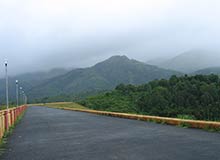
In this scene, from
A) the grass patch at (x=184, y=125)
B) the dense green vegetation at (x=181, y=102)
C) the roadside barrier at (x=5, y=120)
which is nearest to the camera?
the roadside barrier at (x=5, y=120)

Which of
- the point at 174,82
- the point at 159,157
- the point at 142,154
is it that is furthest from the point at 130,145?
the point at 174,82

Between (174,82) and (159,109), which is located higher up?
(174,82)

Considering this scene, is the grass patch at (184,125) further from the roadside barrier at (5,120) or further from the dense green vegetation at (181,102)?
the dense green vegetation at (181,102)

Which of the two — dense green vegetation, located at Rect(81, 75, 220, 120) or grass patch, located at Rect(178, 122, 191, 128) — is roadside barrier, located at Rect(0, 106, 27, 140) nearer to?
grass patch, located at Rect(178, 122, 191, 128)

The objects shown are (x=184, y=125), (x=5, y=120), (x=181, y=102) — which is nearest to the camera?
(x=184, y=125)

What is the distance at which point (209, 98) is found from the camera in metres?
86.7

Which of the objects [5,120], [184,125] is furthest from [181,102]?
[5,120]

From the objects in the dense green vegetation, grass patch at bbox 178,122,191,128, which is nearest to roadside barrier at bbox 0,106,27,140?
grass patch at bbox 178,122,191,128

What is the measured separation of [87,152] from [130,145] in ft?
4.59

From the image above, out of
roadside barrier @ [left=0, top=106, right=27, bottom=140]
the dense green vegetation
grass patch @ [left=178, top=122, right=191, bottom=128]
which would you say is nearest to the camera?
roadside barrier @ [left=0, top=106, right=27, bottom=140]

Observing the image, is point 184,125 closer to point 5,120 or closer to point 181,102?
point 5,120

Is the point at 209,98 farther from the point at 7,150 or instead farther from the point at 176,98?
the point at 7,150

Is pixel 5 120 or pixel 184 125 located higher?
pixel 5 120

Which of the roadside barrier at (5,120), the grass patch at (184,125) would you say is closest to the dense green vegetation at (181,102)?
the roadside barrier at (5,120)
